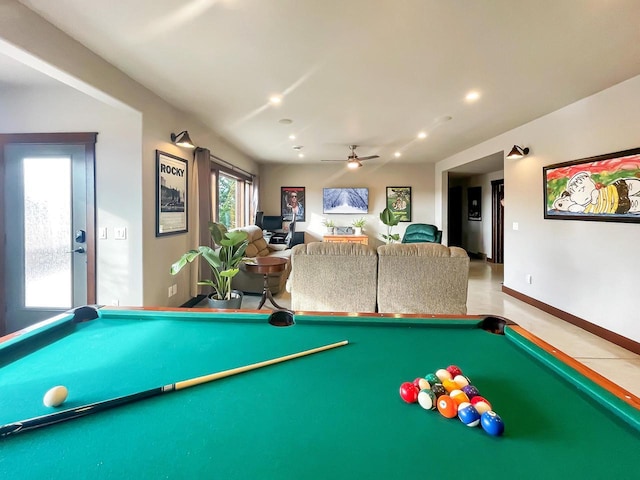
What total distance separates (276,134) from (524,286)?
14.4 ft

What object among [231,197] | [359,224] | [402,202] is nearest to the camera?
[231,197]

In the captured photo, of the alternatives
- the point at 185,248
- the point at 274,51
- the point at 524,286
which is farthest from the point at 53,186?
the point at 524,286

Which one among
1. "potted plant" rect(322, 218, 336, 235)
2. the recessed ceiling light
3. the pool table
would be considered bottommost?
the pool table

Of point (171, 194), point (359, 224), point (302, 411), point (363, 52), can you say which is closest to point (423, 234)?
point (359, 224)

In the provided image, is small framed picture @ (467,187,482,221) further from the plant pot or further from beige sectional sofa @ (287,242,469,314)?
the plant pot

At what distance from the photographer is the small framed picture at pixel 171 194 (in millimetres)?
3147

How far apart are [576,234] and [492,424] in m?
3.67

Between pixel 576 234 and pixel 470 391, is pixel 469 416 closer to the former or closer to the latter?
pixel 470 391

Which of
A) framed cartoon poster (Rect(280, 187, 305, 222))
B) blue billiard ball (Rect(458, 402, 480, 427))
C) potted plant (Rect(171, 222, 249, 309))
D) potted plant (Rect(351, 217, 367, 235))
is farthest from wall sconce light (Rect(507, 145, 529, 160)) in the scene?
framed cartoon poster (Rect(280, 187, 305, 222))

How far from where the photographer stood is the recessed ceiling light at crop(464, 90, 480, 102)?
3.08 metres

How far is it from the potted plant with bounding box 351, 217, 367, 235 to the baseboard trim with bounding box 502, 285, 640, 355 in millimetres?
3646

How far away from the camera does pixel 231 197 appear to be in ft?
20.1

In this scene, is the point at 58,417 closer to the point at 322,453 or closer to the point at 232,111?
the point at 322,453

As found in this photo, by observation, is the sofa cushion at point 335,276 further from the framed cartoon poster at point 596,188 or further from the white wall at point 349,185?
the white wall at point 349,185
